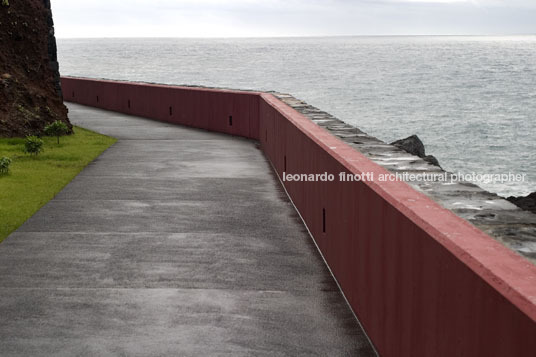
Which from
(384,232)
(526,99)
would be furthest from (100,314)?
(526,99)

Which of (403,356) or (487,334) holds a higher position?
(487,334)

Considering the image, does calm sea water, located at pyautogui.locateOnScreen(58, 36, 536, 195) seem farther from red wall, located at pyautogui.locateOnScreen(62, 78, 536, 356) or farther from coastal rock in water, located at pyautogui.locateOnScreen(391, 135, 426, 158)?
red wall, located at pyautogui.locateOnScreen(62, 78, 536, 356)

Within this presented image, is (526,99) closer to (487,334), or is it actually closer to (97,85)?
(97,85)

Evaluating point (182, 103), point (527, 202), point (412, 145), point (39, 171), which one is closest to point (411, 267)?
point (39, 171)

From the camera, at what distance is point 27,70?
19.7 meters

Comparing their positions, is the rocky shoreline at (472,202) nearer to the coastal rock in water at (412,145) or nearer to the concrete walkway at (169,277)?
the concrete walkway at (169,277)

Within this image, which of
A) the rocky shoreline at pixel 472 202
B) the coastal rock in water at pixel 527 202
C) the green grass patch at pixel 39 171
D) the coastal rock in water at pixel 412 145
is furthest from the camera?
the coastal rock in water at pixel 412 145

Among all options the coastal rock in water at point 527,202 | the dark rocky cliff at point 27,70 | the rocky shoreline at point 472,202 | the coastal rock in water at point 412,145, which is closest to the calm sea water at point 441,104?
the coastal rock in water at point 412,145

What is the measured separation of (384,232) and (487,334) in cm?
192

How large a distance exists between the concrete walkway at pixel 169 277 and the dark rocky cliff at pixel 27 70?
701cm

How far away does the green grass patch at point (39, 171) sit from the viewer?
1020 cm

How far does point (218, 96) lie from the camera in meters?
19.7

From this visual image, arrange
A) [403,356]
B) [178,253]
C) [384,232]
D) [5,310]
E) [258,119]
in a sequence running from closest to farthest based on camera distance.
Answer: [403,356], [384,232], [5,310], [178,253], [258,119]

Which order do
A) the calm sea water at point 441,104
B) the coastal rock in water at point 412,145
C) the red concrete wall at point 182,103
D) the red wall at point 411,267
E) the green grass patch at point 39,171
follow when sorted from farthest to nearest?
the calm sea water at point 441,104 < the coastal rock in water at point 412,145 < the red concrete wall at point 182,103 < the green grass patch at point 39,171 < the red wall at point 411,267
